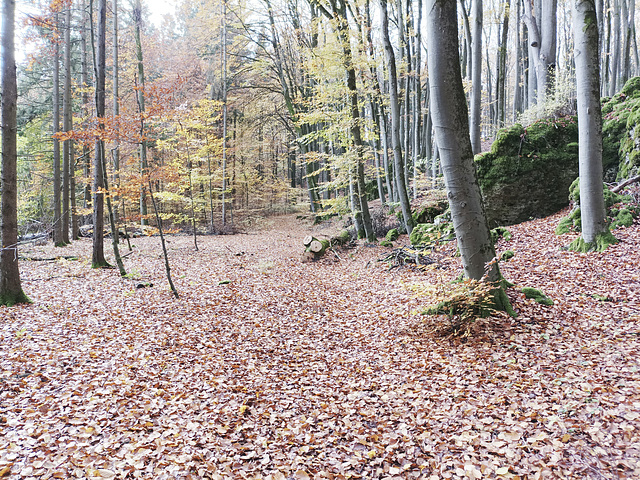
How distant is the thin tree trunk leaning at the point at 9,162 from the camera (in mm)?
5512

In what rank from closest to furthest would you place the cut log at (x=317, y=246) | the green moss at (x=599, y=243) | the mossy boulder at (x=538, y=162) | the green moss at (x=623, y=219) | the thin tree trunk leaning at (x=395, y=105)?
the green moss at (x=599, y=243), the green moss at (x=623, y=219), the mossy boulder at (x=538, y=162), the thin tree trunk leaning at (x=395, y=105), the cut log at (x=317, y=246)

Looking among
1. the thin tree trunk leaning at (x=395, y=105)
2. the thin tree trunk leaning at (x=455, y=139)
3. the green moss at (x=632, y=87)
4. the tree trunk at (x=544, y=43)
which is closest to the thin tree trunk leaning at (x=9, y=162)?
the thin tree trunk leaning at (x=455, y=139)

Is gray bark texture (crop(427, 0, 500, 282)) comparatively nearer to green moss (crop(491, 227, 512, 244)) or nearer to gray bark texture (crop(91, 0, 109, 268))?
green moss (crop(491, 227, 512, 244))

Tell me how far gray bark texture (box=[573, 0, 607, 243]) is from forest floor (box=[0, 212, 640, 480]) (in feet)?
2.40

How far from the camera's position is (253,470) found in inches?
109

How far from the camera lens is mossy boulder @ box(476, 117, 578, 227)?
29.6 feet

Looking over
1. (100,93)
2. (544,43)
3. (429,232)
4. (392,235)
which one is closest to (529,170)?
(429,232)

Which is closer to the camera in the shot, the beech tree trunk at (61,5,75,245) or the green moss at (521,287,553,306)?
the green moss at (521,287,553,306)

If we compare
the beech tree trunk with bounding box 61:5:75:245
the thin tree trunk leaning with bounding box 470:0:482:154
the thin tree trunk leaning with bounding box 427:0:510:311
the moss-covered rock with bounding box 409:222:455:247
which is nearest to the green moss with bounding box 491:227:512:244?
the moss-covered rock with bounding box 409:222:455:247

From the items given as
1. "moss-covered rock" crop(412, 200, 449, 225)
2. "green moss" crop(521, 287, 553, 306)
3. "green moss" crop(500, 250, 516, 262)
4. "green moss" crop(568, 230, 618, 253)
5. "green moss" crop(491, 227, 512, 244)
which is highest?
"moss-covered rock" crop(412, 200, 449, 225)

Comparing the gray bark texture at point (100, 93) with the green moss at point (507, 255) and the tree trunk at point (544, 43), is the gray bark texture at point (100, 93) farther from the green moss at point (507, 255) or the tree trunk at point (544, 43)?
the tree trunk at point (544, 43)

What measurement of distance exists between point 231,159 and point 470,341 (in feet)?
66.0

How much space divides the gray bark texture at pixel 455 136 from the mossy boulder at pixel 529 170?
5.46 m

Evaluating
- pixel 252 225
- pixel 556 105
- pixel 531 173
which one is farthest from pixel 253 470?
pixel 252 225
